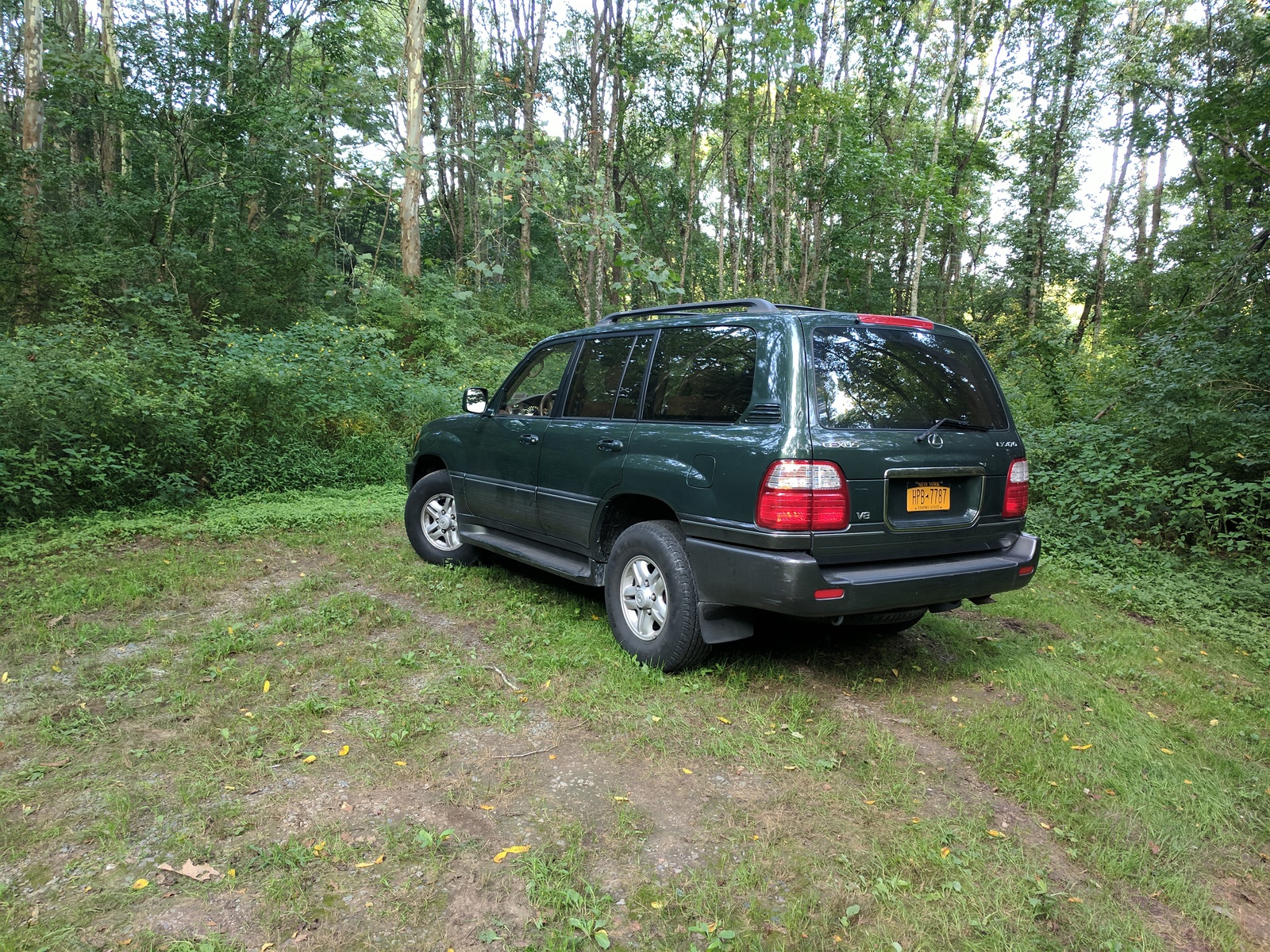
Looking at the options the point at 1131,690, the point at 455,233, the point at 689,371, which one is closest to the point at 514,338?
the point at 455,233

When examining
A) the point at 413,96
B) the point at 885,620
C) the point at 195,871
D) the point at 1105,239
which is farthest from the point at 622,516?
the point at 1105,239

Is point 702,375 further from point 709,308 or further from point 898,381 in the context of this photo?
point 898,381

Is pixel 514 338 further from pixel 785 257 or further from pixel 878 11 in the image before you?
pixel 878 11

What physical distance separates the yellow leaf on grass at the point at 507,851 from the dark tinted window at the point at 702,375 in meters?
2.05

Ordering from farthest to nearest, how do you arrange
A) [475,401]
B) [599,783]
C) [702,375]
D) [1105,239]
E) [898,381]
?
[1105,239], [475,401], [702,375], [898,381], [599,783]

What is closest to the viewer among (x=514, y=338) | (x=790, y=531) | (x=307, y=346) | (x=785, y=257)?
(x=790, y=531)

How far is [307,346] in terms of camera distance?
29.5 feet

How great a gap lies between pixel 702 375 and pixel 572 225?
3249 millimetres

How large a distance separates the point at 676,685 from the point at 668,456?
46.1 inches

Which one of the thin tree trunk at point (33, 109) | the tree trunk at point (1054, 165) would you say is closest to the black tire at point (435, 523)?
the thin tree trunk at point (33, 109)

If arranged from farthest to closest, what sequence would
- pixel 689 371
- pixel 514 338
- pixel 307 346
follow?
1. pixel 514 338
2. pixel 307 346
3. pixel 689 371

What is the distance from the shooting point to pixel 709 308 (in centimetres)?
405

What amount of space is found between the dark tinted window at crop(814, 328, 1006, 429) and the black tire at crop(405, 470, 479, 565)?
335 cm

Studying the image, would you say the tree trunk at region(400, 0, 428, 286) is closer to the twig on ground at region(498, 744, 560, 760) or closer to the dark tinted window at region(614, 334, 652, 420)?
the dark tinted window at region(614, 334, 652, 420)
